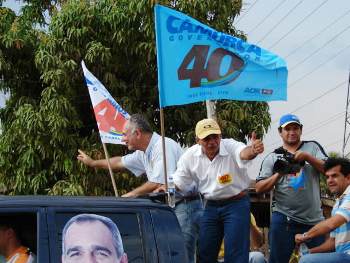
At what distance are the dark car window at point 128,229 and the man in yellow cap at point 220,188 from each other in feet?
4.12

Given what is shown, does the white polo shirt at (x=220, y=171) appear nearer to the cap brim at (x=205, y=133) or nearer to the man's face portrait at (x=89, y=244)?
the cap brim at (x=205, y=133)

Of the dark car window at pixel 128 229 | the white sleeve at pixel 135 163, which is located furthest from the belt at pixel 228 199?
the dark car window at pixel 128 229

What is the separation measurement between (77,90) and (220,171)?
262 inches

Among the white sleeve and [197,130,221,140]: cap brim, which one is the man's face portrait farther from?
the white sleeve

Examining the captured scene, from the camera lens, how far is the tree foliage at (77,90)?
34.3 feet

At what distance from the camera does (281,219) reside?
5.11 m

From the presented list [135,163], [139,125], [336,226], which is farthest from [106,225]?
[135,163]

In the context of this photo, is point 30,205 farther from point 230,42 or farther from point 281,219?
point 230,42

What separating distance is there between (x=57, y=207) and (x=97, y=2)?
8.23 m

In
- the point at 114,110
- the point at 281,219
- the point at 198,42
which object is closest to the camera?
the point at 281,219

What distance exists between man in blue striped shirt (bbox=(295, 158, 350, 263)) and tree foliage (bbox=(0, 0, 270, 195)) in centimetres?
594

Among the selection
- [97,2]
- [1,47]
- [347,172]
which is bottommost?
[347,172]

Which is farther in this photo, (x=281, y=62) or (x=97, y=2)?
(x=97, y=2)

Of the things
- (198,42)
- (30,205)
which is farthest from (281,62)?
(30,205)
